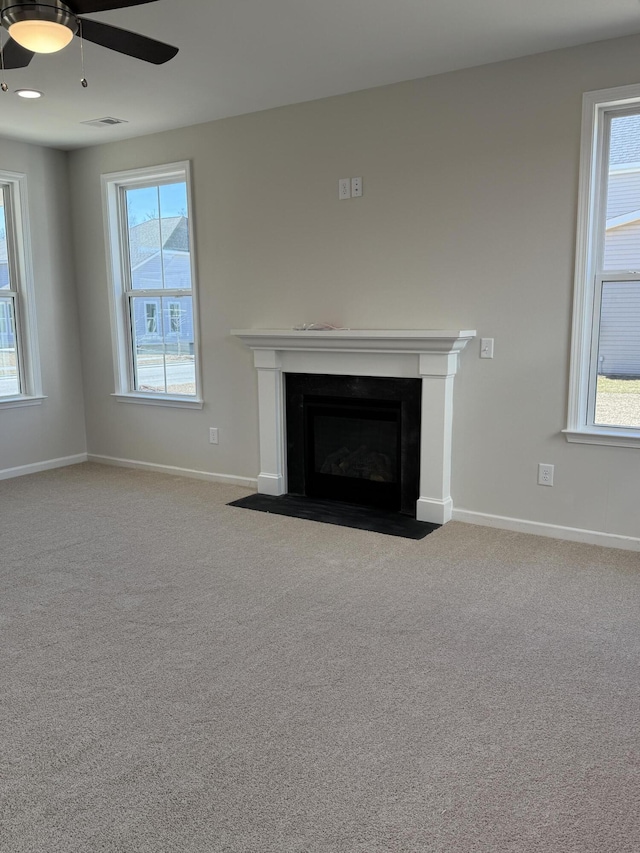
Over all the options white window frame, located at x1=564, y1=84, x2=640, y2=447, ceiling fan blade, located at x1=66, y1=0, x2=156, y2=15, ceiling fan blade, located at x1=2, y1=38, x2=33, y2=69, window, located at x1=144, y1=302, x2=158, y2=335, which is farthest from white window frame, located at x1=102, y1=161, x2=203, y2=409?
ceiling fan blade, located at x1=66, y1=0, x2=156, y2=15

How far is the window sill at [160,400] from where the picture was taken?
203 inches

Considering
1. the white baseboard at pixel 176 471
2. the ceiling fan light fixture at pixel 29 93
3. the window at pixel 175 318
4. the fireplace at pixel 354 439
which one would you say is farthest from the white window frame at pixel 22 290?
the fireplace at pixel 354 439

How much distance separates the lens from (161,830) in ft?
5.54

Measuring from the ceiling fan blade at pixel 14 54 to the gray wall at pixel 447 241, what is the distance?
6.76 feet

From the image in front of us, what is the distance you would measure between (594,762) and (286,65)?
3442mm

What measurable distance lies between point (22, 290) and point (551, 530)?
4.28m

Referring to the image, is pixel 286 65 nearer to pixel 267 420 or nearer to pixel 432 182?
pixel 432 182

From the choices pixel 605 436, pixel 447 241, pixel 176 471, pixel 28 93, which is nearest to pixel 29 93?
pixel 28 93

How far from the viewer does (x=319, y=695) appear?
89.7 inches

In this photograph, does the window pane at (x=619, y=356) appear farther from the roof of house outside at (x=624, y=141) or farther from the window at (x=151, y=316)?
the window at (x=151, y=316)

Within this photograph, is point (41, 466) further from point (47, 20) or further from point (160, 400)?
point (47, 20)

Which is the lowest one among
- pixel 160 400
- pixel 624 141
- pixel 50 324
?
pixel 160 400

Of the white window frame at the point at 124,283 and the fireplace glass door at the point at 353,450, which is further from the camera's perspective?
the white window frame at the point at 124,283

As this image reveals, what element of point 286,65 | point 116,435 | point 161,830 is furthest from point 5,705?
point 116,435
